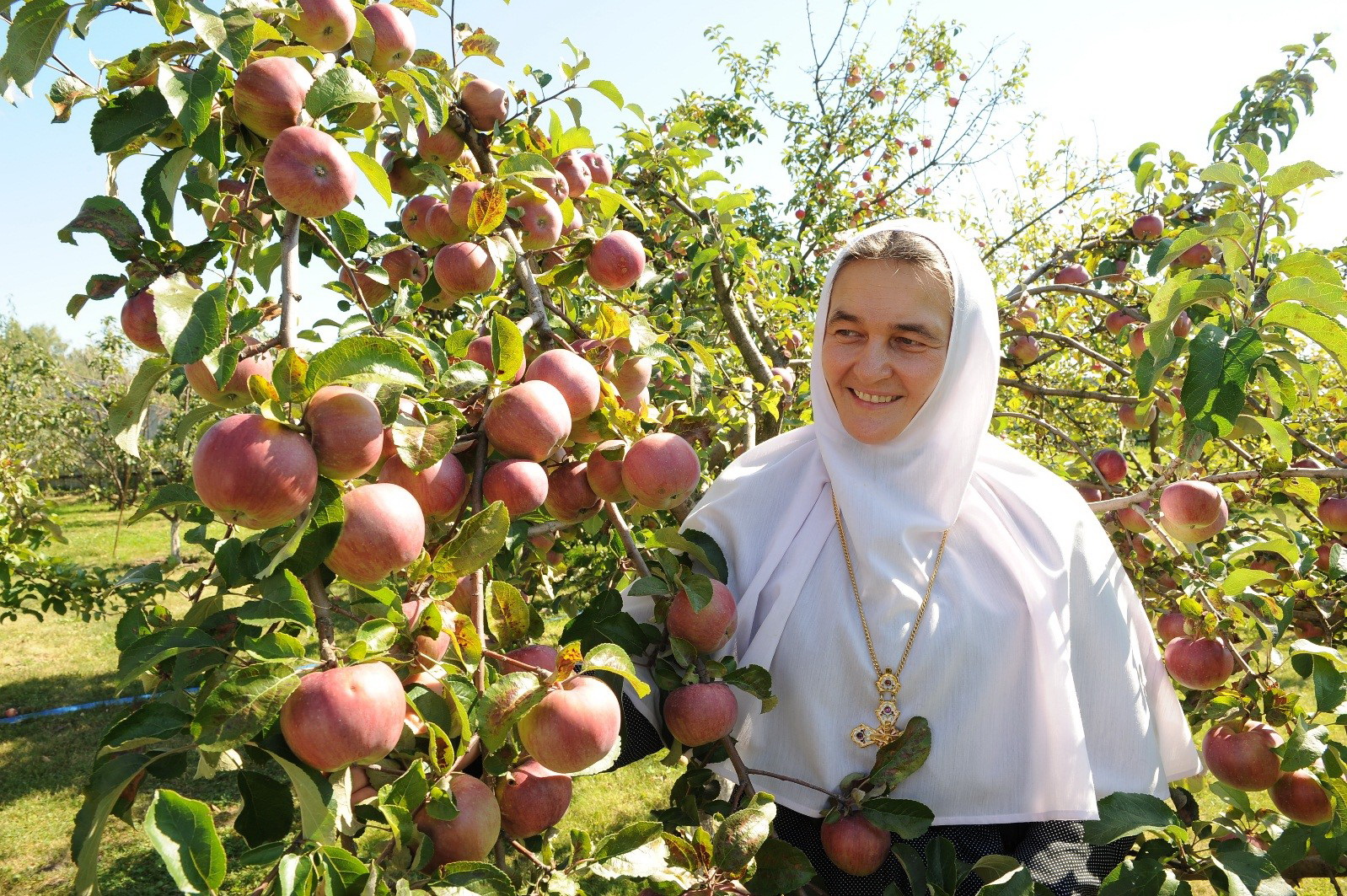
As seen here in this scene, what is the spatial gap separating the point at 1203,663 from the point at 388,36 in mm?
1550

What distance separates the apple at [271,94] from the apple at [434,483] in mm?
361

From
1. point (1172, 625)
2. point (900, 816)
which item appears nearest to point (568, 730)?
point (900, 816)

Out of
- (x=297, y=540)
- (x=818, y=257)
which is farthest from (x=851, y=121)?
(x=297, y=540)

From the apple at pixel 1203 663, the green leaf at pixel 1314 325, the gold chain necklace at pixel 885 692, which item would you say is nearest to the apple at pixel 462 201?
the gold chain necklace at pixel 885 692

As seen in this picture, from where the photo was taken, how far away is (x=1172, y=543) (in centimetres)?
173

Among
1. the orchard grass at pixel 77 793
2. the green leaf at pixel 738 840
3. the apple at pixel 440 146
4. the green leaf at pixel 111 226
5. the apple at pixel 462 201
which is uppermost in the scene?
the apple at pixel 440 146

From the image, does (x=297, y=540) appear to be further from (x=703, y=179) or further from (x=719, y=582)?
(x=703, y=179)

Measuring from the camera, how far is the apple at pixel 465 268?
115 cm

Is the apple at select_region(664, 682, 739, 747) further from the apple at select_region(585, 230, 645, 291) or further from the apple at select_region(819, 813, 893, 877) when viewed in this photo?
the apple at select_region(585, 230, 645, 291)

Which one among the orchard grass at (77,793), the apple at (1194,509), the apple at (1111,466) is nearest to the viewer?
the apple at (1194,509)

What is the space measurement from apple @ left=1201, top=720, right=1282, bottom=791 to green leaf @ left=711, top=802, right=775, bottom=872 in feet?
2.83

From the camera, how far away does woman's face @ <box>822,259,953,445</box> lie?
1.31 meters

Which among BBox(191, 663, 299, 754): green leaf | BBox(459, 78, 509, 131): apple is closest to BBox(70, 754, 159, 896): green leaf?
BBox(191, 663, 299, 754): green leaf

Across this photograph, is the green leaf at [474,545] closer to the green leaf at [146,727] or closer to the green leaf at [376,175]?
the green leaf at [146,727]
